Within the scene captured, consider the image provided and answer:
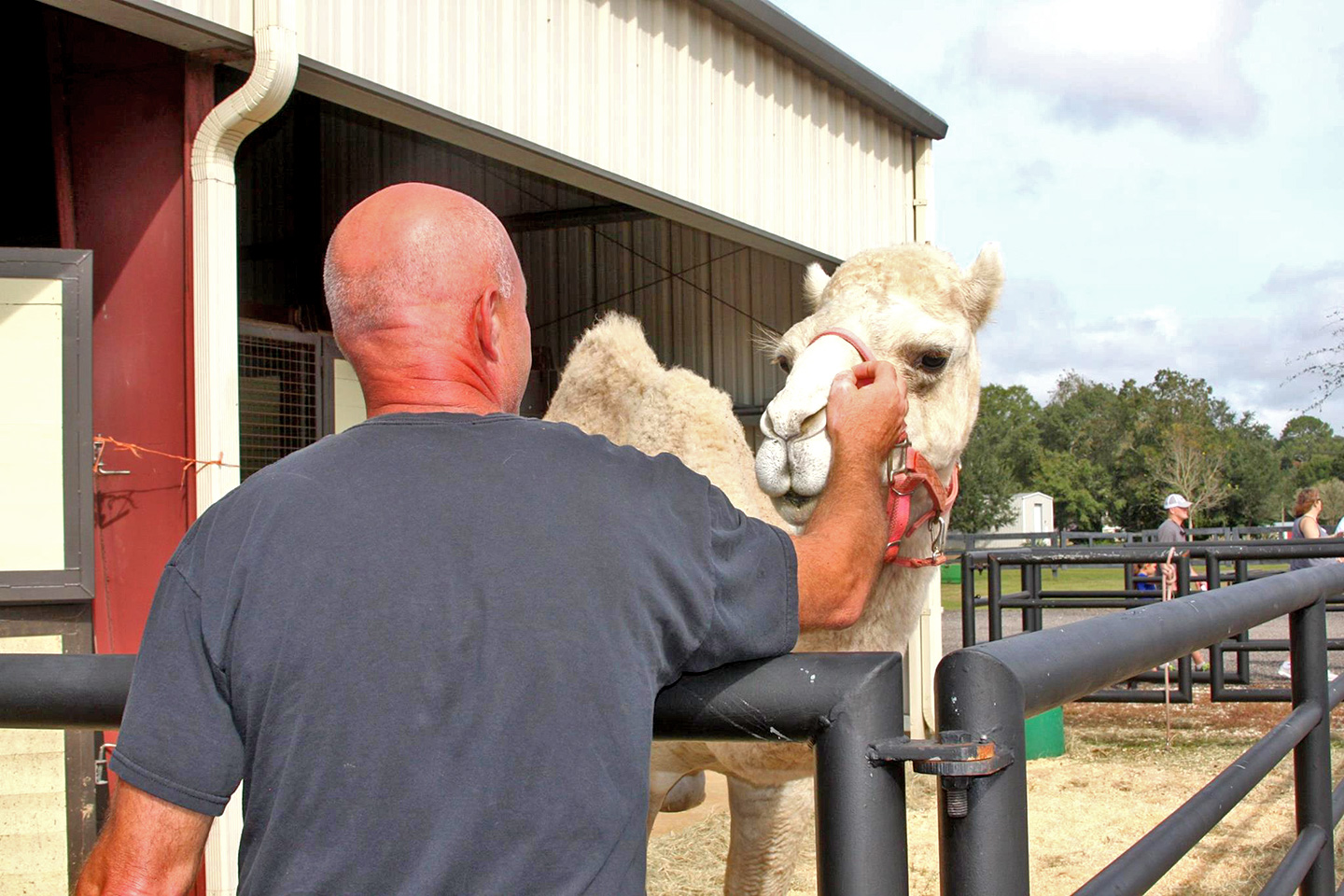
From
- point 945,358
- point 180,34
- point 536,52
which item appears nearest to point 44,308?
point 180,34

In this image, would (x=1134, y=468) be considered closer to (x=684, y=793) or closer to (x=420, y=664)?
(x=684, y=793)

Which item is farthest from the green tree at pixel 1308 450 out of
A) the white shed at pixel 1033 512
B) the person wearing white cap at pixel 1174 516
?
the person wearing white cap at pixel 1174 516

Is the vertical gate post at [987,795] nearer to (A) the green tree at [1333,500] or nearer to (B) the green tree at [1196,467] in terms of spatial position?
(B) the green tree at [1196,467]

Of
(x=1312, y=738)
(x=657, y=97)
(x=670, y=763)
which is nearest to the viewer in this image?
(x=1312, y=738)

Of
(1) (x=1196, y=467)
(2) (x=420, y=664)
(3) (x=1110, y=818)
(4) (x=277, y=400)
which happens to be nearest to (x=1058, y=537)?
(3) (x=1110, y=818)

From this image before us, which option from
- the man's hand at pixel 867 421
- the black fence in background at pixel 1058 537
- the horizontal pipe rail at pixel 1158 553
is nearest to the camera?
the man's hand at pixel 867 421

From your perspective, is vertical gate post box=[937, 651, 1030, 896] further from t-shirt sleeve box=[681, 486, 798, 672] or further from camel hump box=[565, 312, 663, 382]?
camel hump box=[565, 312, 663, 382]

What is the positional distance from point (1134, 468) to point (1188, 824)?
63064mm

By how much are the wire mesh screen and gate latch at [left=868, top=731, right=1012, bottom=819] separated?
6368mm

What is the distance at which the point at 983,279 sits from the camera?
12.1 ft

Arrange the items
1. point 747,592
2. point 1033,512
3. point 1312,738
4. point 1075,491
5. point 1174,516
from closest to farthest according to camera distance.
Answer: point 747,592
point 1312,738
point 1174,516
point 1033,512
point 1075,491

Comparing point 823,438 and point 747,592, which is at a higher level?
point 823,438

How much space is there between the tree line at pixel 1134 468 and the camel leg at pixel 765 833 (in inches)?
1634

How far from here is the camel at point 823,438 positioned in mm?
2936
